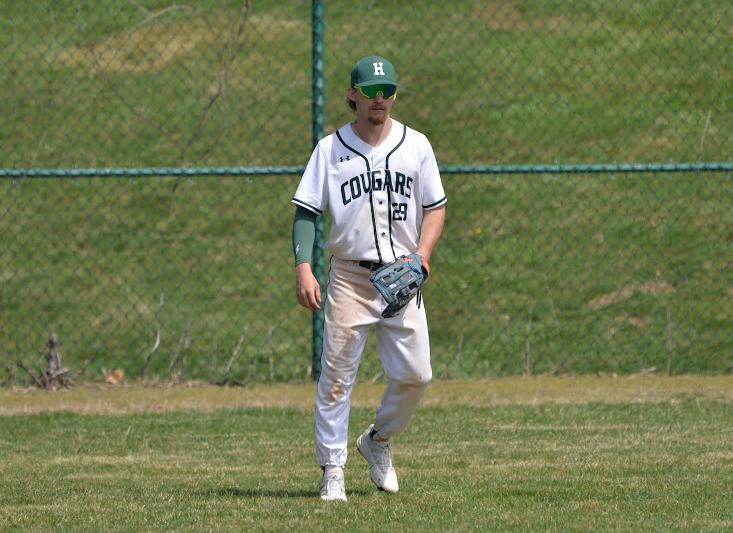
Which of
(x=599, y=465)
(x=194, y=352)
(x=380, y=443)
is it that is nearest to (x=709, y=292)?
(x=194, y=352)

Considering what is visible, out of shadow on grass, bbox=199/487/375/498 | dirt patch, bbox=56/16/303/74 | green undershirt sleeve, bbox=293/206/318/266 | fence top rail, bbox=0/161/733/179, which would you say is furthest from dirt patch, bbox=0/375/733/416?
dirt patch, bbox=56/16/303/74

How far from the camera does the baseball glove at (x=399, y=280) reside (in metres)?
5.70

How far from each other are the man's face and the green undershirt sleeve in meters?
0.48

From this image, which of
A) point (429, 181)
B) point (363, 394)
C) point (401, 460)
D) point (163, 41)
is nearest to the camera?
point (429, 181)

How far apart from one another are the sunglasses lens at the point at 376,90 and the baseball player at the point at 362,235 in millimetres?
10

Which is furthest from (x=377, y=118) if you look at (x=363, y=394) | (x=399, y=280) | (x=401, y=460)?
(x=363, y=394)

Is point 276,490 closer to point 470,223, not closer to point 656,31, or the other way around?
point 470,223

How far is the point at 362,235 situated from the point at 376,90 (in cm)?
62

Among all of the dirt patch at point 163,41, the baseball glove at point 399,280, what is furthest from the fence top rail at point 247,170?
the dirt patch at point 163,41

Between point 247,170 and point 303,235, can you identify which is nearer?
point 303,235

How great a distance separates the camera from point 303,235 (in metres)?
5.98

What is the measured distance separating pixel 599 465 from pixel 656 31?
1027 centimetres

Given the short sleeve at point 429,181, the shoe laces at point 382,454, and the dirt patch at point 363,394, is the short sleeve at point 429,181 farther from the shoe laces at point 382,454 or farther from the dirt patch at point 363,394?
the dirt patch at point 363,394

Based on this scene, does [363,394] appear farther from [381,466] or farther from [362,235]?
[362,235]
